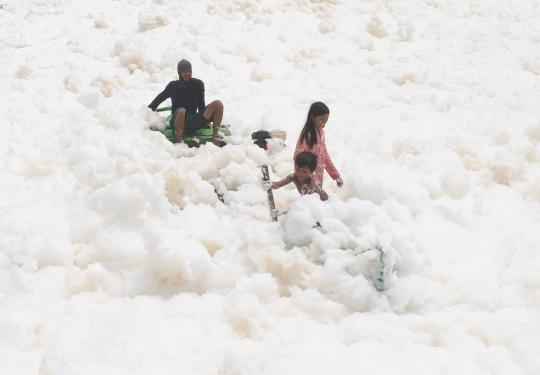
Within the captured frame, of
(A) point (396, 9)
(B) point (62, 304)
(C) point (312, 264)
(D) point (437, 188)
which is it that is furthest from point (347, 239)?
(A) point (396, 9)

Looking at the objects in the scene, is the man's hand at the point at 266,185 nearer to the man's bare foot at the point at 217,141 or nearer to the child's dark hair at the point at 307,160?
the child's dark hair at the point at 307,160

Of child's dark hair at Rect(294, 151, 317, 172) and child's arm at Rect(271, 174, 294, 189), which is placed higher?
child's dark hair at Rect(294, 151, 317, 172)

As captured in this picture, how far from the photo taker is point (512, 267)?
→ 3281mm

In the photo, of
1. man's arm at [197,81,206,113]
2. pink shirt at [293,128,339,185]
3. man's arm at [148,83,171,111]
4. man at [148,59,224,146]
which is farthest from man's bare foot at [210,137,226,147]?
pink shirt at [293,128,339,185]

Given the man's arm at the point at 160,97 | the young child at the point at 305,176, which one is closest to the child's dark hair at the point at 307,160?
the young child at the point at 305,176

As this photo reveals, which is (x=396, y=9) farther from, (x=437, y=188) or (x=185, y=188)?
(x=185, y=188)

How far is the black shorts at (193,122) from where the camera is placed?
465cm

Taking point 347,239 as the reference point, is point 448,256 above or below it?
below

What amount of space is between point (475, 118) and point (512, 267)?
244cm

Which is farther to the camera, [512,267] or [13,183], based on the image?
[13,183]

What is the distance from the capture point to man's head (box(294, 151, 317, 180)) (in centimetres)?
366

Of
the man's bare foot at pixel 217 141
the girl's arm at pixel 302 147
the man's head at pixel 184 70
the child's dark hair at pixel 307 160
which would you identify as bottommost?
the man's bare foot at pixel 217 141

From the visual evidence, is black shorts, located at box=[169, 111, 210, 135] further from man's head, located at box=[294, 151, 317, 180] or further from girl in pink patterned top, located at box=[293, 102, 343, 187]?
man's head, located at box=[294, 151, 317, 180]

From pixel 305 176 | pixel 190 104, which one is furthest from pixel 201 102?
pixel 305 176
